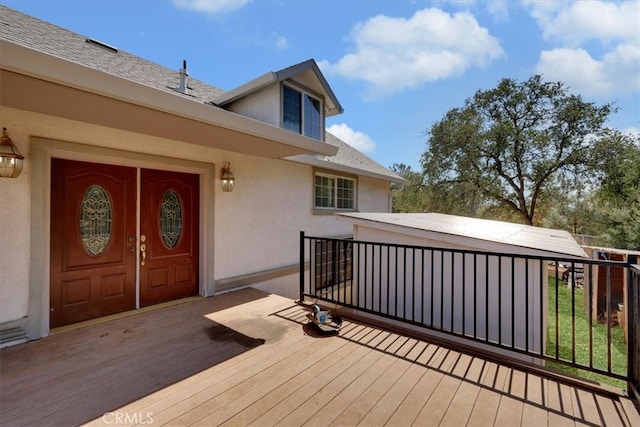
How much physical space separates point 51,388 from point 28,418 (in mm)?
354

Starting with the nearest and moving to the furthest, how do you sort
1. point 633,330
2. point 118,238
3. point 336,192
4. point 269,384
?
point 633,330 → point 269,384 → point 118,238 → point 336,192

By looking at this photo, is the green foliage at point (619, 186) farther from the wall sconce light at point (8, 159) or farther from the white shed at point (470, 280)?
the wall sconce light at point (8, 159)

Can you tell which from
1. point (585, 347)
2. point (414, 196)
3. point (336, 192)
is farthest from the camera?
point (414, 196)

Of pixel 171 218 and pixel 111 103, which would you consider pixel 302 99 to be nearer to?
pixel 171 218

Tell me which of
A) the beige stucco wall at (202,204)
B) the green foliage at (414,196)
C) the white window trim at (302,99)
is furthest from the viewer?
the green foliage at (414,196)

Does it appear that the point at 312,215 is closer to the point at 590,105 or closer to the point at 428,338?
the point at 428,338

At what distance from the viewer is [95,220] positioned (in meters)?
3.60

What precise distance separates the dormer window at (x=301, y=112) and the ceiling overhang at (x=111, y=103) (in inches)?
84.1

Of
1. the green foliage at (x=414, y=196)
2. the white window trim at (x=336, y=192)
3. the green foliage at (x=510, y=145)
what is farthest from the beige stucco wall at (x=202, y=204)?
the green foliage at (x=510, y=145)

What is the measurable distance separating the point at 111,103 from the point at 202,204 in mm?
2275

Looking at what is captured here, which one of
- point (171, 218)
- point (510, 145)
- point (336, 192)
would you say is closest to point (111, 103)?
point (171, 218)

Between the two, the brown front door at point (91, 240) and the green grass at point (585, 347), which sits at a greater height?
the brown front door at point (91, 240)

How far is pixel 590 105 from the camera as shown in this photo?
40.6 ft

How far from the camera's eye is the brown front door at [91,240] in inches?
130
